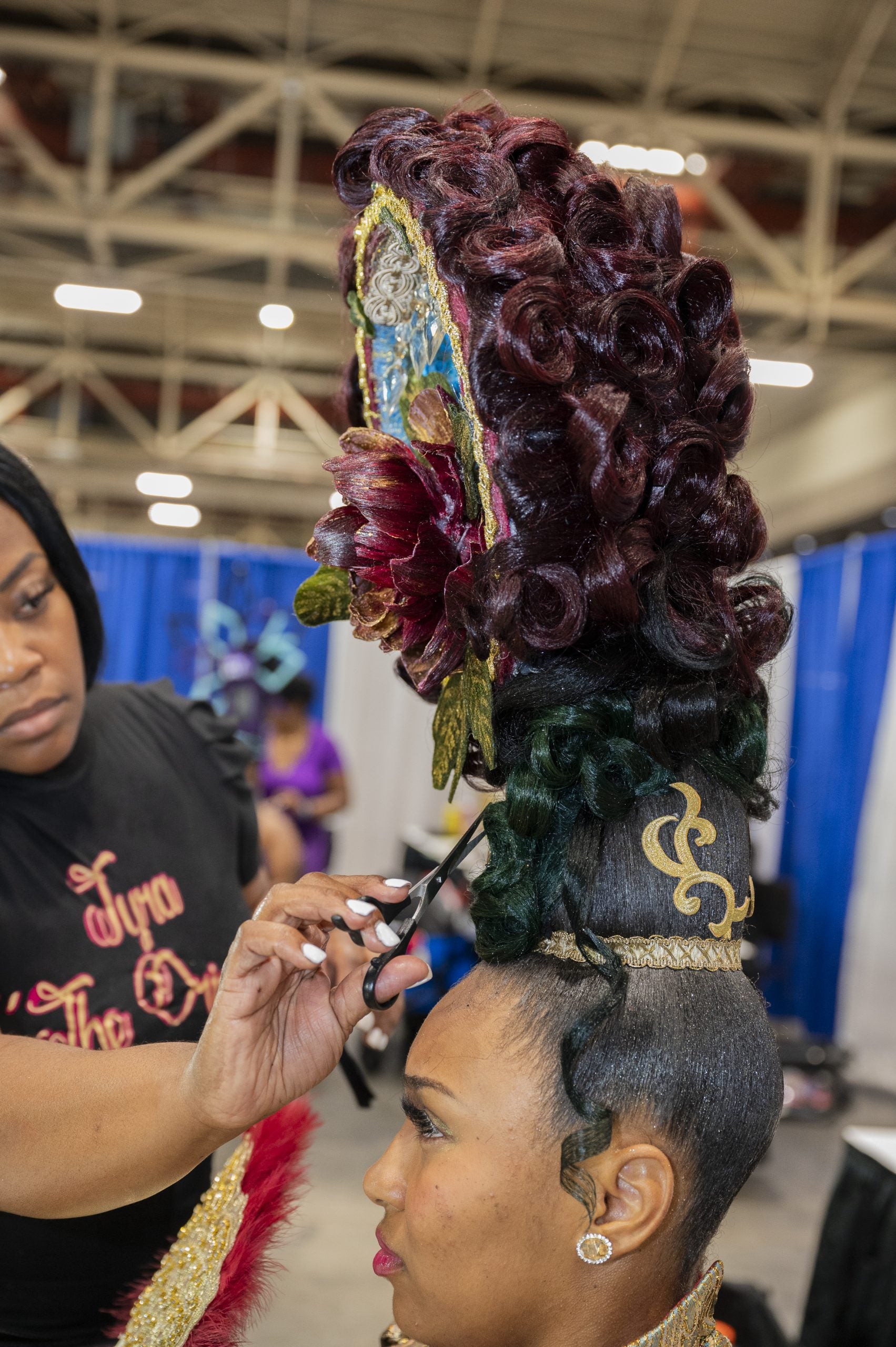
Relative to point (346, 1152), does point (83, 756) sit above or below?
above

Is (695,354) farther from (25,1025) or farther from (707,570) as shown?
(25,1025)

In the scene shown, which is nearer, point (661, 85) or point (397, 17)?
point (661, 85)

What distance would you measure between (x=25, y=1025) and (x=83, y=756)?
0.30 metres

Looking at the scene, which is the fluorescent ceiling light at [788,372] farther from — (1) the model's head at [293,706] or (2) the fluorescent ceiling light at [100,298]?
(2) the fluorescent ceiling light at [100,298]

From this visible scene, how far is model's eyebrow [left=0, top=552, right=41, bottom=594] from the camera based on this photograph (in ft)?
4.03

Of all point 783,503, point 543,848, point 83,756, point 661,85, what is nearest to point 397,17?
point 661,85

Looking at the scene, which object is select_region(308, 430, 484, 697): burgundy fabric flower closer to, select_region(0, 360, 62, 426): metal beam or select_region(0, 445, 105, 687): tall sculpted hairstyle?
select_region(0, 445, 105, 687): tall sculpted hairstyle

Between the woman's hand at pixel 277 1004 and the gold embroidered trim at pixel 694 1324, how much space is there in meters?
0.24

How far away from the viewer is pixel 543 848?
0.92m

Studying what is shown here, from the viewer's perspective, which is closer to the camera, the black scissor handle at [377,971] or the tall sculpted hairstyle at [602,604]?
the tall sculpted hairstyle at [602,604]

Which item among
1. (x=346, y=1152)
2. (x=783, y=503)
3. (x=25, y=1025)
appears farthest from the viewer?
(x=783, y=503)

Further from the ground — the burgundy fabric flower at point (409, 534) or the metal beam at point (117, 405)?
Answer: the metal beam at point (117, 405)

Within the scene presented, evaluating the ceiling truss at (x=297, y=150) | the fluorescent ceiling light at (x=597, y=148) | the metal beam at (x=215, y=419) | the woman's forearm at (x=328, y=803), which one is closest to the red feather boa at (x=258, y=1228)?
the ceiling truss at (x=297, y=150)

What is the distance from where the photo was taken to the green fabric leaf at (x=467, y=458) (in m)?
0.88
